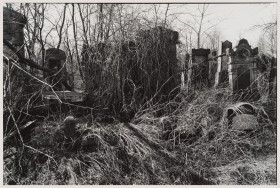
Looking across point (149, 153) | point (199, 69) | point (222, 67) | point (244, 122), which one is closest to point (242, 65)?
point (199, 69)

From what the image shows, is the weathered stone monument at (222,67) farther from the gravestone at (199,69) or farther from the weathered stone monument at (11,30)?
the weathered stone monument at (11,30)

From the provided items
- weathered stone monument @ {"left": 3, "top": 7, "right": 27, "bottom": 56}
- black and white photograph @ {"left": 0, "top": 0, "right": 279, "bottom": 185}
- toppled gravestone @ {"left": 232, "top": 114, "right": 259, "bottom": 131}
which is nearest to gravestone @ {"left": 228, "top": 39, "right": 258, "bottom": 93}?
black and white photograph @ {"left": 0, "top": 0, "right": 279, "bottom": 185}

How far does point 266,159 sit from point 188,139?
1.43 m

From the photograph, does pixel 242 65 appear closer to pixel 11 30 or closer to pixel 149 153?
pixel 149 153

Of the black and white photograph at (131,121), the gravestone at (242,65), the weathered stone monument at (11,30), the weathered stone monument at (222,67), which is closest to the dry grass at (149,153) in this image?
the black and white photograph at (131,121)

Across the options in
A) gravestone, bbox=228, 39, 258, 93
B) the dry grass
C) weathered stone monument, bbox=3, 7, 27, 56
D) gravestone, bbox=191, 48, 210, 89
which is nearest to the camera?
the dry grass

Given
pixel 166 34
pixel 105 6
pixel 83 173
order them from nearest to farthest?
pixel 83 173 → pixel 166 34 → pixel 105 6

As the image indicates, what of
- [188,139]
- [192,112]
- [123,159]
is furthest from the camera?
[192,112]

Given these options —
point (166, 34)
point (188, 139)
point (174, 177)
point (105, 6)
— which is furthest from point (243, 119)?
point (105, 6)

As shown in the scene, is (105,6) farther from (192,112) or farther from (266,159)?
(266,159)

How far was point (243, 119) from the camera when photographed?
17.2ft

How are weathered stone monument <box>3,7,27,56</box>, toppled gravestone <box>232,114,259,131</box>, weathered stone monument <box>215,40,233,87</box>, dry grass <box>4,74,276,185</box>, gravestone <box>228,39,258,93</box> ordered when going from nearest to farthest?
dry grass <box>4,74,276,185</box>, toppled gravestone <box>232,114,259,131</box>, weathered stone monument <box>3,7,27,56</box>, gravestone <box>228,39,258,93</box>, weathered stone monument <box>215,40,233,87</box>

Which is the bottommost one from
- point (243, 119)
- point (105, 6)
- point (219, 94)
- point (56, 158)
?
point (56, 158)

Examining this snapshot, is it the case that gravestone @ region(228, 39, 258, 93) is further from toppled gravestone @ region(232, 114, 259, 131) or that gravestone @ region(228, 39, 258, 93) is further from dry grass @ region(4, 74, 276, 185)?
toppled gravestone @ region(232, 114, 259, 131)
